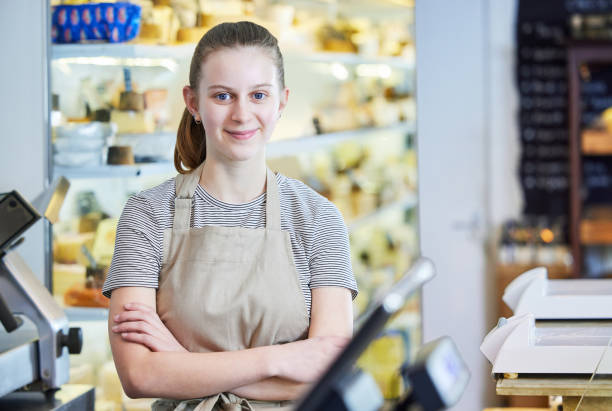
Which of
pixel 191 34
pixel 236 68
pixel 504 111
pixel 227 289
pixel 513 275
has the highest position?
pixel 191 34

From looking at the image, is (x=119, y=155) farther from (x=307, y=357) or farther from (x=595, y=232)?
(x=595, y=232)

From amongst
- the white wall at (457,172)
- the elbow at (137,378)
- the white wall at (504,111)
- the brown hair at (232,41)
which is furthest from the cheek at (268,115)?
the white wall at (504,111)

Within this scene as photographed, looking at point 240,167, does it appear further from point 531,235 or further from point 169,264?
point 531,235

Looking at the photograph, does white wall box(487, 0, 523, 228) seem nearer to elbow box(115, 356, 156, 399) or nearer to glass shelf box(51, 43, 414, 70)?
glass shelf box(51, 43, 414, 70)

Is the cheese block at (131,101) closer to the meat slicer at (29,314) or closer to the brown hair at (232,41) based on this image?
the meat slicer at (29,314)

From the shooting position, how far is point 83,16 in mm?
3279

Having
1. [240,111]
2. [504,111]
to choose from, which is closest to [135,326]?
[240,111]

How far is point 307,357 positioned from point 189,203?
46 cm

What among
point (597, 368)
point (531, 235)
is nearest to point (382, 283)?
point (531, 235)

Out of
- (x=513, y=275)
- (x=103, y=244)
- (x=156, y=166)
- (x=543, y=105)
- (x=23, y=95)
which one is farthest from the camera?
(x=543, y=105)

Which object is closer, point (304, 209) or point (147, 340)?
point (147, 340)

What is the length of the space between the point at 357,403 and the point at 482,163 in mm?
3910

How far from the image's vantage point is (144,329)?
1.79 m

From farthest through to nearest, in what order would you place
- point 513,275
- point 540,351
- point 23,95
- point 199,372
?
point 513,275
point 23,95
point 199,372
point 540,351
